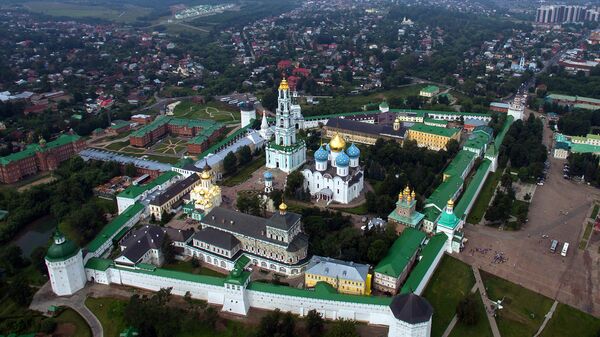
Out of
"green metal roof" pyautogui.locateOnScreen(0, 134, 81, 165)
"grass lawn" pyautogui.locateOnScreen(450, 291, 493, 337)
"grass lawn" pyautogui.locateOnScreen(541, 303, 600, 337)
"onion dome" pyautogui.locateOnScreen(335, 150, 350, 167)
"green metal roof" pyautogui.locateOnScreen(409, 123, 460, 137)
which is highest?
"onion dome" pyautogui.locateOnScreen(335, 150, 350, 167)

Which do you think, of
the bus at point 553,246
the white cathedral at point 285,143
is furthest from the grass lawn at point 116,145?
the bus at point 553,246

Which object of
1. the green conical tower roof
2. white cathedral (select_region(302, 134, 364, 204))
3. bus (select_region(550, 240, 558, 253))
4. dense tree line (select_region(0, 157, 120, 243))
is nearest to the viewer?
the green conical tower roof

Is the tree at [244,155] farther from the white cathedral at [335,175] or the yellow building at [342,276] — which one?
the yellow building at [342,276]

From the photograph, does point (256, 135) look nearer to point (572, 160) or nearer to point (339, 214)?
point (339, 214)

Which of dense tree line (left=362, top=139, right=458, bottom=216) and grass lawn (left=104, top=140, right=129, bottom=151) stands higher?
dense tree line (left=362, top=139, right=458, bottom=216)

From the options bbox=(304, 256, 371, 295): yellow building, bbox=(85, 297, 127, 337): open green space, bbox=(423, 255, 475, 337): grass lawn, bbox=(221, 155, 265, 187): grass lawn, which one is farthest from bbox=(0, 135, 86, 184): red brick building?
bbox=(423, 255, 475, 337): grass lawn

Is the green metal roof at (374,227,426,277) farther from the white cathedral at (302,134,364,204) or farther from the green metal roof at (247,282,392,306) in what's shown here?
the white cathedral at (302,134,364,204)

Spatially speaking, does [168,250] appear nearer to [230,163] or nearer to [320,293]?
[320,293]

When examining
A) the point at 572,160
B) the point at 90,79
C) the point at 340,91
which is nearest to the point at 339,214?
the point at 572,160

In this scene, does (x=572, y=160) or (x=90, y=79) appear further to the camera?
(x=90, y=79)
